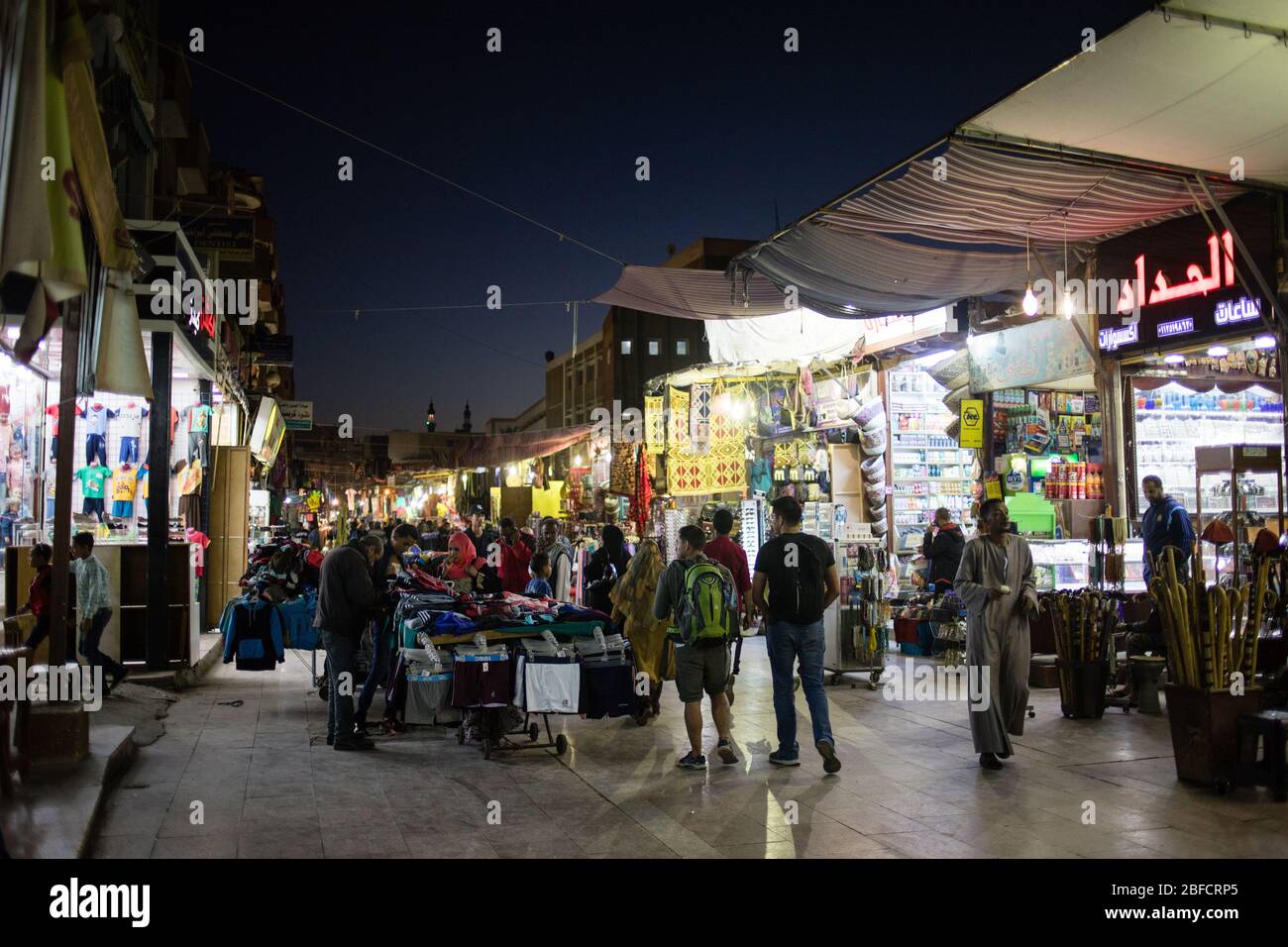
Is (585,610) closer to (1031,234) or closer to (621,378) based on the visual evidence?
(1031,234)

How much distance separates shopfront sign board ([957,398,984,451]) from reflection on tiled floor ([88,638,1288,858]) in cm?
481

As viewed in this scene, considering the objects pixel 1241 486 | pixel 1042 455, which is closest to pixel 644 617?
pixel 1042 455

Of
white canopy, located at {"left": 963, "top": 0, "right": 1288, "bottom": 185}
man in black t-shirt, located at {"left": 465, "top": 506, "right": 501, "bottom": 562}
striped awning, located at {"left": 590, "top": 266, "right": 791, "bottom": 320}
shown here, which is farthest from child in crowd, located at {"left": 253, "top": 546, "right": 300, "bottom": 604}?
white canopy, located at {"left": 963, "top": 0, "right": 1288, "bottom": 185}

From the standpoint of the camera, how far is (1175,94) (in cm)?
688

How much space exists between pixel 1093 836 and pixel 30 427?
9.02 m

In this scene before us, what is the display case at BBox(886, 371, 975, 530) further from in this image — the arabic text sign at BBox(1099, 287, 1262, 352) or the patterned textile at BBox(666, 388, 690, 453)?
the arabic text sign at BBox(1099, 287, 1262, 352)

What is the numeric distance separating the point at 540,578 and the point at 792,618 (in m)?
3.76

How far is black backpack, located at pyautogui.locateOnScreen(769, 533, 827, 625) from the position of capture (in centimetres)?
745

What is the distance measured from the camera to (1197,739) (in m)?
6.48

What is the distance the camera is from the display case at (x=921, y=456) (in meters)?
15.5

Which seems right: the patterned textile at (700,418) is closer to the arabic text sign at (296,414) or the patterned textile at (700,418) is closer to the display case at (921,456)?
the display case at (921,456)

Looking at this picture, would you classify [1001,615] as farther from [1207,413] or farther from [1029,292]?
[1207,413]

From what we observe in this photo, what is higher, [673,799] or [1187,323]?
[1187,323]
